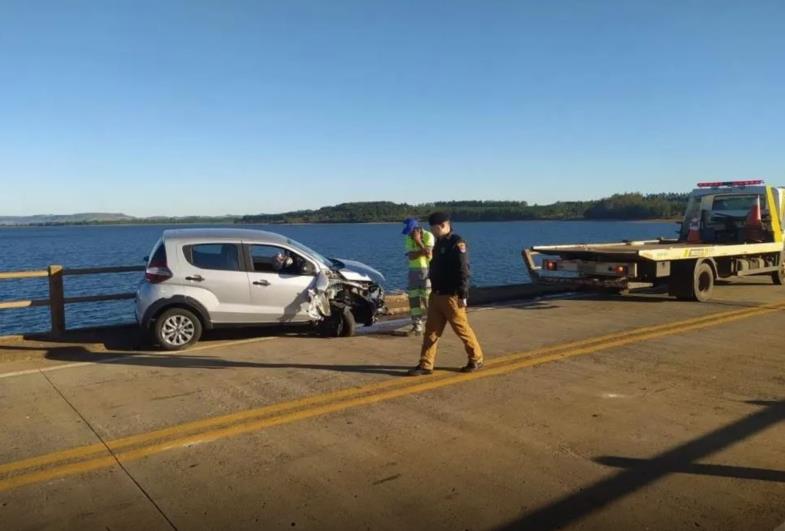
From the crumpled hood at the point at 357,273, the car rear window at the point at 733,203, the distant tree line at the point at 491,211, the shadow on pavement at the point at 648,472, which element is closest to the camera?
the shadow on pavement at the point at 648,472

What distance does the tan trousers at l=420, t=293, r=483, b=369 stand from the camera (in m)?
7.32

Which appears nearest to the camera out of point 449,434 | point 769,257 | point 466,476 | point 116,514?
point 116,514

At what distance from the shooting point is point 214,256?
31.4ft

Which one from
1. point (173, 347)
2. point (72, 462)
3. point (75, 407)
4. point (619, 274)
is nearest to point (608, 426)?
point (72, 462)

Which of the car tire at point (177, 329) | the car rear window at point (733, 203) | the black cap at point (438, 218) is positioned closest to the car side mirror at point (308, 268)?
the car tire at point (177, 329)

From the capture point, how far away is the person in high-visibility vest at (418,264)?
981cm

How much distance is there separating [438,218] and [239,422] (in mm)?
3224

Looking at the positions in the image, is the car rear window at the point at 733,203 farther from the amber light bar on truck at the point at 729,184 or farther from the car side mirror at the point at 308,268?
the car side mirror at the point at 308,268

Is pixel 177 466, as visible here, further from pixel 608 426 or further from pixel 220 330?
pixel 220 330

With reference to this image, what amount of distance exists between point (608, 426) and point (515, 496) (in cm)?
174

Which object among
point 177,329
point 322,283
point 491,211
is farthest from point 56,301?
point 491,211

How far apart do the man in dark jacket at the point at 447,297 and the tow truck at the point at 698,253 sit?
22.0ft

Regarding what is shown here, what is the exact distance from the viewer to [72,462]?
4.90m

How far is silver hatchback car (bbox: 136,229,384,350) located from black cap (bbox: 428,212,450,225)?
2.73 m
